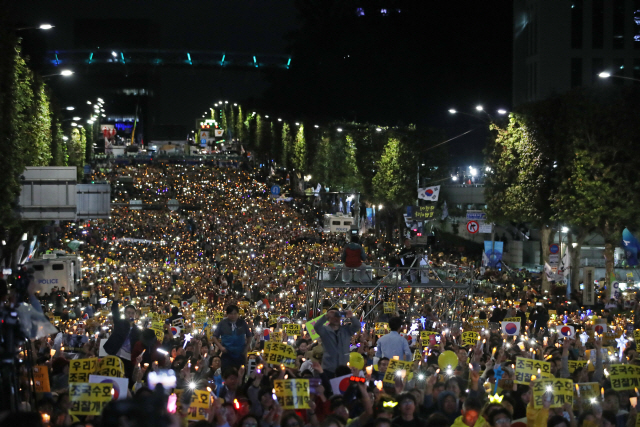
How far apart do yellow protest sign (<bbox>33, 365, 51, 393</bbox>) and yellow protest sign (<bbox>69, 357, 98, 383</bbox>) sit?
46cm

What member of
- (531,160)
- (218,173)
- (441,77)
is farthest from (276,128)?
(531,160)

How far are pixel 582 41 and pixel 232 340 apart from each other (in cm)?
4768

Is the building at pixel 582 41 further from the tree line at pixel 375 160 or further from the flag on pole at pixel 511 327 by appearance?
the flag on pole at pixel 511 327

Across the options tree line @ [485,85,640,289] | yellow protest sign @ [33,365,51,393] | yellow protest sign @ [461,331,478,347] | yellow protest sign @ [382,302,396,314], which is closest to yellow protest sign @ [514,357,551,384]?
yellow protest sign @ [461,331,478,347]

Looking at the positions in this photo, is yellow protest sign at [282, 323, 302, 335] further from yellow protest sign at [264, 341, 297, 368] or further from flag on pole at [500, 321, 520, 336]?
yellow protest sign at [264, 341, 297, 368]

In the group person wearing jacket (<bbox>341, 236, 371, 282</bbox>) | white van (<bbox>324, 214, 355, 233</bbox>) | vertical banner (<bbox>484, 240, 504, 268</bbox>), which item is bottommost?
vertical banner (<bbox>484, 240, 504, 268</bbox>)

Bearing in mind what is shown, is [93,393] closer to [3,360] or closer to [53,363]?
[3,360]

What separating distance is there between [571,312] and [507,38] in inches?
1885

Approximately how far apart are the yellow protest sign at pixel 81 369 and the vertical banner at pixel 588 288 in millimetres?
22686

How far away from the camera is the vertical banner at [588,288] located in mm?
29125

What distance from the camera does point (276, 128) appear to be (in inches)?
3883

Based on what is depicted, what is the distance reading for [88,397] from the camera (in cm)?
800

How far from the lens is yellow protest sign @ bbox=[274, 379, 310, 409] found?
8.15 metres

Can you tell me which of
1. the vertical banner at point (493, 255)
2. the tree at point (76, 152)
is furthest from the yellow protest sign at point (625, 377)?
the tree at point (76, 152)
